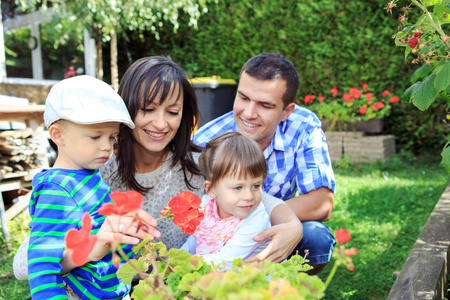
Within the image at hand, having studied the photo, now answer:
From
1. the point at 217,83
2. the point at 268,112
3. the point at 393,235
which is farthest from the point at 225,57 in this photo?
A: the point at 268,112

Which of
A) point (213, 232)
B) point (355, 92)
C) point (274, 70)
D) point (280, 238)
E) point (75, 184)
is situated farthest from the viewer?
point (355, 92)

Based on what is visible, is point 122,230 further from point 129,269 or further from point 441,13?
point 441,13

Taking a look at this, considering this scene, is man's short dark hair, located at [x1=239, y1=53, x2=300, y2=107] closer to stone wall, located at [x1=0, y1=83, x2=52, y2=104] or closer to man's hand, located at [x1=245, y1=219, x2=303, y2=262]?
man's hand, located at [x1=245, y1=219, x2=303, y2=262]

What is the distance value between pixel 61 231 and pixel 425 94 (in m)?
1.29

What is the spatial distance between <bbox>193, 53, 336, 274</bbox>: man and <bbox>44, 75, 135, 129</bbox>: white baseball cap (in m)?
1.03

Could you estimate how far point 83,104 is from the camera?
4.34 feet

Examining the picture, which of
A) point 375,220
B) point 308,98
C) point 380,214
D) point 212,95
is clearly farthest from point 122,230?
point 308,98

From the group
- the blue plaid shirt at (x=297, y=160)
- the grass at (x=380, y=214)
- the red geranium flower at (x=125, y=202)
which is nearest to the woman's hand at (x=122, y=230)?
the red geranium flower at (x=125, y=202)

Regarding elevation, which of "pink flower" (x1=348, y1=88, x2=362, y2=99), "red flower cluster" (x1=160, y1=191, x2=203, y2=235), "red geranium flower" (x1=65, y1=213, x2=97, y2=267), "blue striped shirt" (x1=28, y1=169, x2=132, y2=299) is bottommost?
"pink flower" (x1=348, y1=88, x2=362, y2=99)

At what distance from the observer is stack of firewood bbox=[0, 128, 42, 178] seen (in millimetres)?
3641

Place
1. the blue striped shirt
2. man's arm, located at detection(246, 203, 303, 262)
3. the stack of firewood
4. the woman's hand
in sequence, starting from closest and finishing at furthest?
the woman's hand, the blue striped shirt, man's arm, located at detection(246, 203, 303, 262), the stack of firewood

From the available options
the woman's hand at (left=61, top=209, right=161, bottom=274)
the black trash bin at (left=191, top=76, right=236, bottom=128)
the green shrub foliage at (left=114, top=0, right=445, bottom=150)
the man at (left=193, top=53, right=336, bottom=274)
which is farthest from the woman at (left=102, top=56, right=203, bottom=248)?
the green shrub foliage at (left=114, top=0, right=445, bottom=150)

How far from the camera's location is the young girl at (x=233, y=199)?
161 cm

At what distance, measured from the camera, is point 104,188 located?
1476mm
